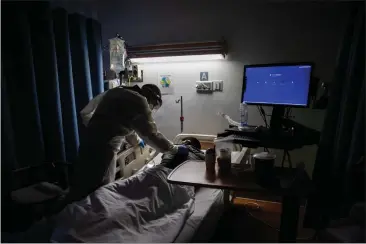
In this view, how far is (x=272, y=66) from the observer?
1674 mm

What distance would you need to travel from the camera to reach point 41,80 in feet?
5.60

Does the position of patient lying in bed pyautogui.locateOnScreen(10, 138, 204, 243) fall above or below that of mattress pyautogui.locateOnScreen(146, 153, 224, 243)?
above

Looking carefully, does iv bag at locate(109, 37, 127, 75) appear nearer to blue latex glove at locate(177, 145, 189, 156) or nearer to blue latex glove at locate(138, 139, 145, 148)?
blue latex glove at locate(138, 139, 145, 148)

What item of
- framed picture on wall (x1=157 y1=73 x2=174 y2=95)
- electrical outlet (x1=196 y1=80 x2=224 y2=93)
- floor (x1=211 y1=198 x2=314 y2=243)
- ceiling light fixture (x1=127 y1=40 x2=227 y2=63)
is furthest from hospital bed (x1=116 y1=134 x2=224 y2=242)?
ceiling light fixture (x1=127 y1=40 x2=227 y2=63)

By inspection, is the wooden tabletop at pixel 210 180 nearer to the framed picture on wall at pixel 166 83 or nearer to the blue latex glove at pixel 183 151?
the blue latex glove at pixel 183 151

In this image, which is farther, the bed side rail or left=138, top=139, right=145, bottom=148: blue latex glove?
left=138, top=139, right=145, bottom=148: blue latex glove

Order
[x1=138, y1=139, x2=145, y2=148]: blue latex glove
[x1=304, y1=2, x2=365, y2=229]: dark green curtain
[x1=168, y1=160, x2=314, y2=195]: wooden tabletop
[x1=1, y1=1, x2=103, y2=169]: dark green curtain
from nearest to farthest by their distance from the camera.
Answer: [x1=168, y1=160, x2=314, y2=195]: wooden tabletop, [x1=304, y1=2, x2=365, y2=229]: dark green curtain, [x1=1, y1=1, x2=103, y2=169]: dark green curtain, [x1=138, y1=139, x2=145, y2=148]: blue latex glove

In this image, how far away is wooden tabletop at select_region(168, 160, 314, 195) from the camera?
1.01 meters

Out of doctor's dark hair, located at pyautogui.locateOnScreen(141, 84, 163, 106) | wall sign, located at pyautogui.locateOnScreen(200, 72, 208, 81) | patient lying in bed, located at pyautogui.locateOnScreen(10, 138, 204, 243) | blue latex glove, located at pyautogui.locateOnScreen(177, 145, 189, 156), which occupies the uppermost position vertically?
wall sign, located at pyautogui.locateOnScreen(200, 72, 208, 81)

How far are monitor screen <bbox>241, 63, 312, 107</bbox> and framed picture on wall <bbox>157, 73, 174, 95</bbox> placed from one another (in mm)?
949

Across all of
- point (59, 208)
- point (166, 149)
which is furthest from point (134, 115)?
point (59, 208)

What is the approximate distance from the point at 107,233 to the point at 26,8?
149cm

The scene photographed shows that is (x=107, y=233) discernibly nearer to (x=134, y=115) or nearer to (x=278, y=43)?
(x=134, y=115)

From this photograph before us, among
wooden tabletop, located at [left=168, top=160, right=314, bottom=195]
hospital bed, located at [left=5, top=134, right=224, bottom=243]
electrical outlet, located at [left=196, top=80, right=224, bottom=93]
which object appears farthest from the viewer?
electrical outlet, located at [left=196, top=80, right=224, bottom=93]
